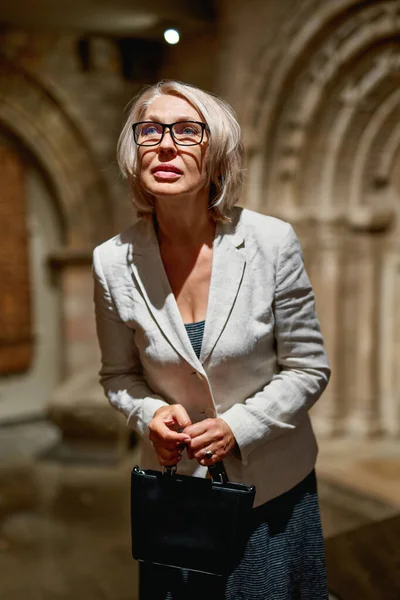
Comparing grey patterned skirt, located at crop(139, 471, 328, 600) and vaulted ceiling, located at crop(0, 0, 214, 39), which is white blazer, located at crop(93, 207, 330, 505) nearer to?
Result: grey patterned skirt, located at crop(139, 471, 328, 600)

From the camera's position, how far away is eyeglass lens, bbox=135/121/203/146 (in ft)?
4.10

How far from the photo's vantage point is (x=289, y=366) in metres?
1.34

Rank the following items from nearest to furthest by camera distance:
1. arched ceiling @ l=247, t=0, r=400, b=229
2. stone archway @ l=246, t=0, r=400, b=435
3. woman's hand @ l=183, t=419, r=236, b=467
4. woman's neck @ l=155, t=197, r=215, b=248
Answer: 1. woman's hand @ l=183, t=419, r=236, b=467
2. woman's neck @ l=155, t=197, r=215, b=248
3. arched ceiling @ l=247, t=0, r=400, b=229
4. stone archway @ l=246, t=0, r=400, b=435

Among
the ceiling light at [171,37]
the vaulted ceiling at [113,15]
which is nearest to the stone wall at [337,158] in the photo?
the vaulted ceiling at [113,15]

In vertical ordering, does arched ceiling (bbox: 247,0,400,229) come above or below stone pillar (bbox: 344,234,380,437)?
above

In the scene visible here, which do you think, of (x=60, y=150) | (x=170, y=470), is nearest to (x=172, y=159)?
(x=170, y=470)

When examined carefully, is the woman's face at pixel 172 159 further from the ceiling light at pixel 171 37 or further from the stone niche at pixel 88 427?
the stone niche at pixel 88 427

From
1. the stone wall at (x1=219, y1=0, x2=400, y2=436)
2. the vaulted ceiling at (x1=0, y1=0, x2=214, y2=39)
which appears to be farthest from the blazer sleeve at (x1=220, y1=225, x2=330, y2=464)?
the stone wall at (x1=219, y1=0, x2=400, y2=436)

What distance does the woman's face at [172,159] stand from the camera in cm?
125

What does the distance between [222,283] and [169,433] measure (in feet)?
1.06

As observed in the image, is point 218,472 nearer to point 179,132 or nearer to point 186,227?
point 186,227

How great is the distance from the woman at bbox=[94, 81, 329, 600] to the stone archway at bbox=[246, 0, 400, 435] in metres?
2.60

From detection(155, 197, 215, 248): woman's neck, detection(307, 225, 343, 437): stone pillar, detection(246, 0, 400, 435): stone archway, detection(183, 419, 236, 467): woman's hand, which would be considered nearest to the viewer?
detection(183, 419, 236, 467): woman's hand

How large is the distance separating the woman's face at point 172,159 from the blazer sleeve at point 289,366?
239 millimetres
